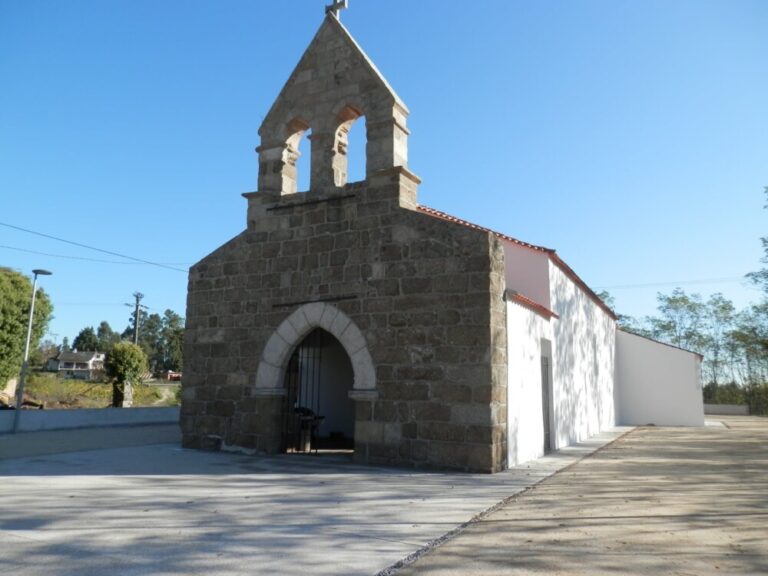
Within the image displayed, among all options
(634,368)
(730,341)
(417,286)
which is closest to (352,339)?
Result: (417,286)

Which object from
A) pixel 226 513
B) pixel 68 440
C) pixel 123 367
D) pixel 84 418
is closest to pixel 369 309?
pixel 226 513

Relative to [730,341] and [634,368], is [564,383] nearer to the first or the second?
[634,368]

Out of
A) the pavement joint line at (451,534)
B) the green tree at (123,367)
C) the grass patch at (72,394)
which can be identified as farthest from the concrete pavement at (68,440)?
the pavement joint line at (451,534)

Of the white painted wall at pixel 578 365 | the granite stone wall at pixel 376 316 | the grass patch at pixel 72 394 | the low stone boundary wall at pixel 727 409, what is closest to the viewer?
the granite stone wall at pixel 376 316

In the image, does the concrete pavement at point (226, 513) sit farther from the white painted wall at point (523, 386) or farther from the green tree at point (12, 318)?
the green tree at point (12, 318)

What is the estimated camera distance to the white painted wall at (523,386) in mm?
7246

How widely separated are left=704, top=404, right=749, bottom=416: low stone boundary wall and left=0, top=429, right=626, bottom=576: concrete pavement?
87.7ft

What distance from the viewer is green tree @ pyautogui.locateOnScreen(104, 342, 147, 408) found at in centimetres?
1711

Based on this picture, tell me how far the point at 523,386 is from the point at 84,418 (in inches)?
452

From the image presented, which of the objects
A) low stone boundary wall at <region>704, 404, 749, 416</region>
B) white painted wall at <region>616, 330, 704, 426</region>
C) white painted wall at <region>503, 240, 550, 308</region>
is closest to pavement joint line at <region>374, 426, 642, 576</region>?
white painted wall at <region>503, 240, 550, 308</region>

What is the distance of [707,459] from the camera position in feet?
28.2

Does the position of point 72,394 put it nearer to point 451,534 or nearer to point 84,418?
point 84,418

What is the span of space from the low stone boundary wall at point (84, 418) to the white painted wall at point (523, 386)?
1108 cm

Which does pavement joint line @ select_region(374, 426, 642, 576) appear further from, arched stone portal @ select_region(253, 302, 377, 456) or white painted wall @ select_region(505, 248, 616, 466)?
arched stone portal @ select_region(253, 302, 377, 456)
